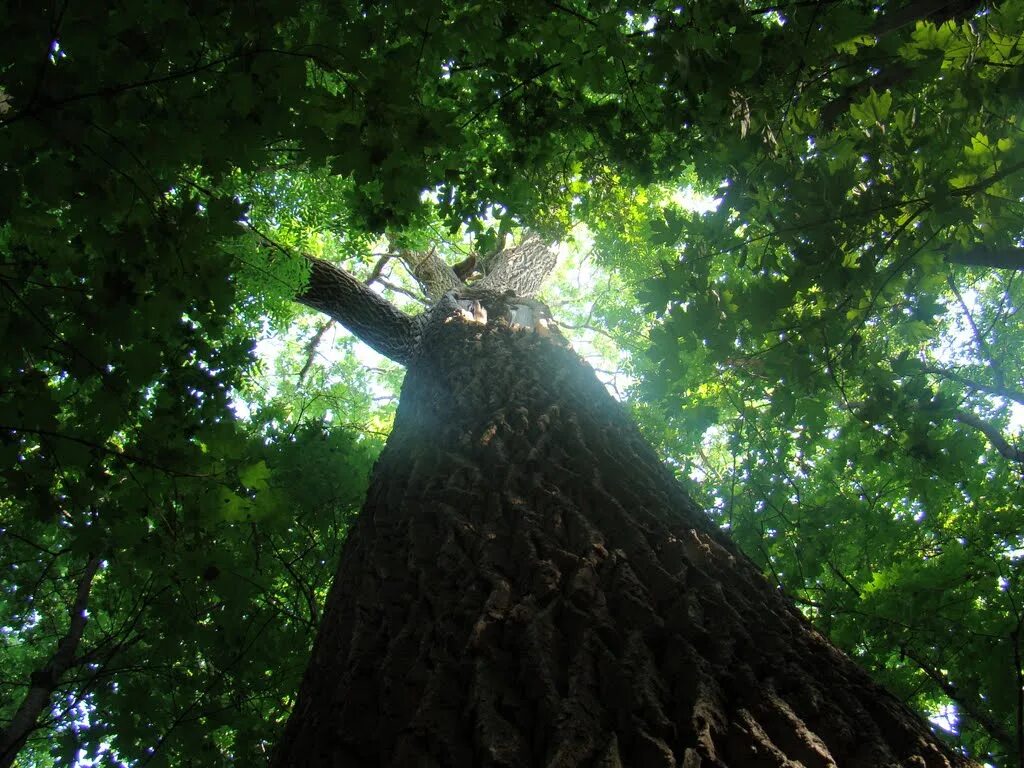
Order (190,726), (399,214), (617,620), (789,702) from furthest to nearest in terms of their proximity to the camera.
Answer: (190,726)
(399,214)
(617,620)
(789,702)

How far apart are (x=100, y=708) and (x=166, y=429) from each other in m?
2.82

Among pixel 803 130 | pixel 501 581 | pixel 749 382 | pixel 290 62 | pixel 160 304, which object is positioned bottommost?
pixel 501 581

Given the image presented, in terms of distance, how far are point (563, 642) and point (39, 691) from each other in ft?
11.7

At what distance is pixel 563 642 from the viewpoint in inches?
60.2

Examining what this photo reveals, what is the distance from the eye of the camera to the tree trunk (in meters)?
1.26

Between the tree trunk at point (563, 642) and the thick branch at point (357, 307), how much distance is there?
12.0 feet

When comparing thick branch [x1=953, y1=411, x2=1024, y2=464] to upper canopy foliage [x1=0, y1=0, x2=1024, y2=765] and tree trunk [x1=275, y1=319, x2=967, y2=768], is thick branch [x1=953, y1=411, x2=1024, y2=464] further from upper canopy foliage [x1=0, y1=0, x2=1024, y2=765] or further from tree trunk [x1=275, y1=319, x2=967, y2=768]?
tree trunk [x1=275, y1=319, x2=967, y2=768]

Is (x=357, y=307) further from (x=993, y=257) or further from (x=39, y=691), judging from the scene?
(x=993, y=257)

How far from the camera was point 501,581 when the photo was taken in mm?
1759

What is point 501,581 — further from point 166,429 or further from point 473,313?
point 473,313

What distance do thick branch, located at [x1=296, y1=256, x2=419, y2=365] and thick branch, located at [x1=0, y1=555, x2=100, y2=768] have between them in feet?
10.2

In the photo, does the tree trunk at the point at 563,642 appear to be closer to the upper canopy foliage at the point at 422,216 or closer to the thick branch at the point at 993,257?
the upper canopy foliage at the point at 422,216

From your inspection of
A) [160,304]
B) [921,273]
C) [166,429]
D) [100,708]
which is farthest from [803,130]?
[100,708]

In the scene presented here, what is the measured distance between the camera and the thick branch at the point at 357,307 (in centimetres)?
616
